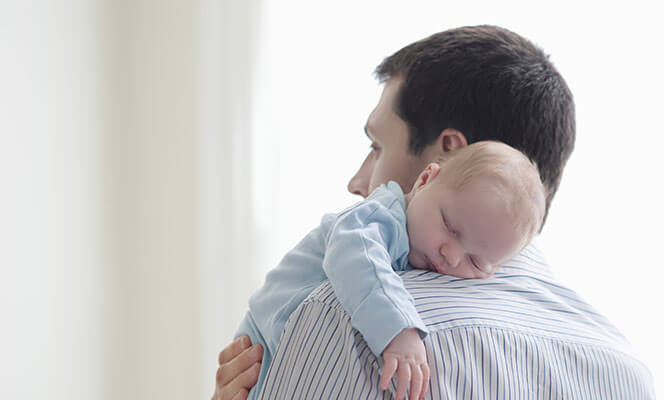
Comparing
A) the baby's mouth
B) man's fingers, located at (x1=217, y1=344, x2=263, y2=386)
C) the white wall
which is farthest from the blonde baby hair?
the white wall

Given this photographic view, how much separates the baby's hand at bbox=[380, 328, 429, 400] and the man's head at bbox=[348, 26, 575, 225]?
43cm

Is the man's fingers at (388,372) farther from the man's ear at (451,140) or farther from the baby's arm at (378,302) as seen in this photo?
the man's ear at (451,140)

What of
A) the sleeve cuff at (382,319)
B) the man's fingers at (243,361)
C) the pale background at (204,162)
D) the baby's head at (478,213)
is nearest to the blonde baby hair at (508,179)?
the baby's head at (478,213)

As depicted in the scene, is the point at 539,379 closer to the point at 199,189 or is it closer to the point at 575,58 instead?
the point at 575,58

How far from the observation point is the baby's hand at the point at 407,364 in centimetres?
64

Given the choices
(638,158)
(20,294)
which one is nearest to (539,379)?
(638,158)

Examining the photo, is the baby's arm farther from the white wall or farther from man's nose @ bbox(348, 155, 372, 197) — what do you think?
the white wall

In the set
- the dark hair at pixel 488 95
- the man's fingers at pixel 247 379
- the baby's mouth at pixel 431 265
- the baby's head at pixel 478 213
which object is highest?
the dark hair at pixel 488 95

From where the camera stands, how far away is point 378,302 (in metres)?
0.67

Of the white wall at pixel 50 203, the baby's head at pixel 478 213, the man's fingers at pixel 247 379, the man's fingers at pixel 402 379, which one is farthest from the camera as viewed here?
the white wall at pixel 50 203

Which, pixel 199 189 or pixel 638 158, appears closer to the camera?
pixel 638 158

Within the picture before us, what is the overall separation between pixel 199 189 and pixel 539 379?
1761 mm

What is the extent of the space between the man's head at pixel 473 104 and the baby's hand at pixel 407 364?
43 cm

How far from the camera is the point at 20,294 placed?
172 cm
